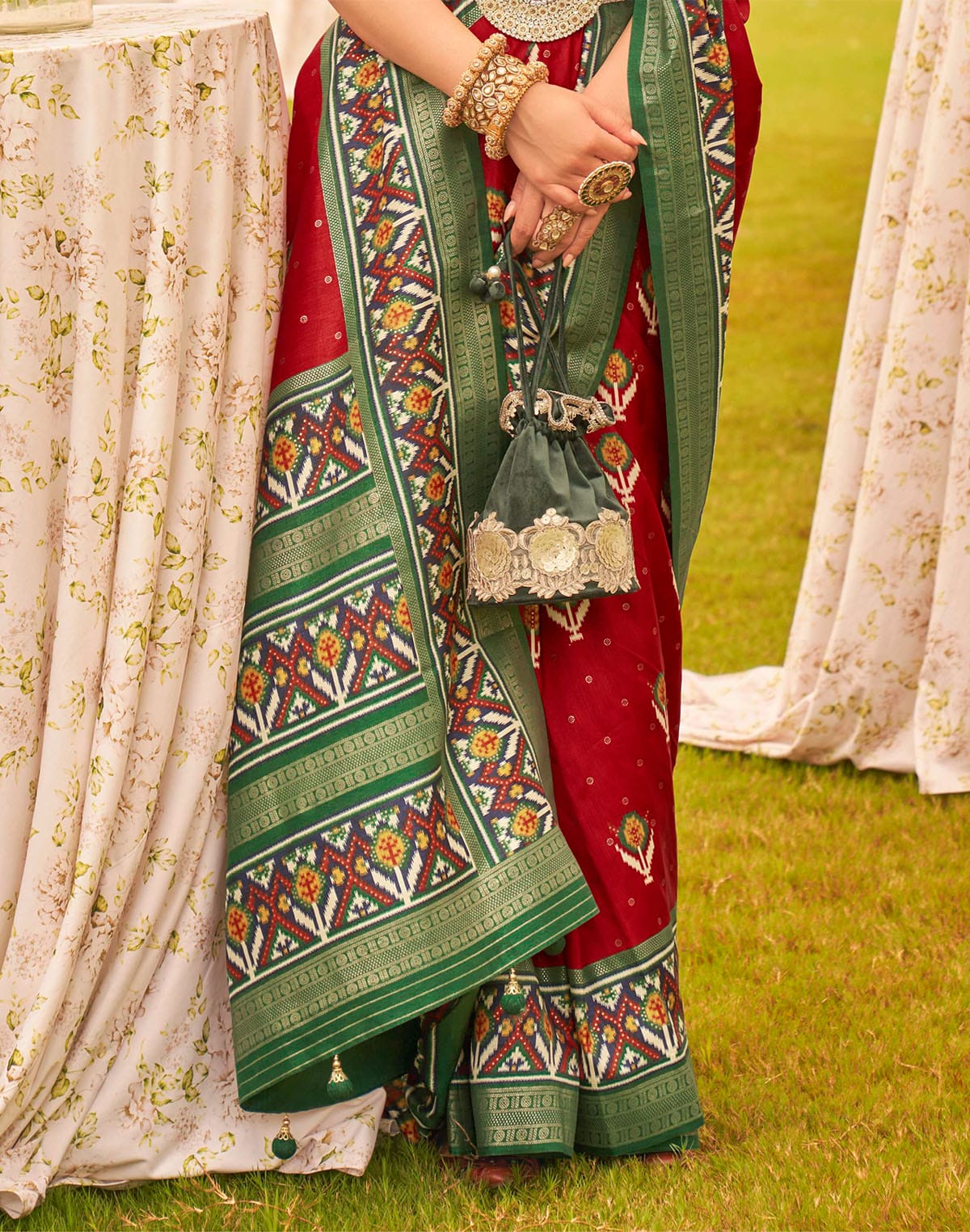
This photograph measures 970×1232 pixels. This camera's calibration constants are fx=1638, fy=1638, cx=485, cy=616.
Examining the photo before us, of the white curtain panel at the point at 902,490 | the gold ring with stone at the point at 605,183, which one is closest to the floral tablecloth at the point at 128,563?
the gold ring with stone at the point at 605,183

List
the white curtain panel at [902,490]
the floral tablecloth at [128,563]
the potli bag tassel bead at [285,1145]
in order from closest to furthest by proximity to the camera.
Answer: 1. the floral tablecloth at [128,563]
2. the potli bag tassel bead at [285,1145]
3. the white curtain panel at [902,490]

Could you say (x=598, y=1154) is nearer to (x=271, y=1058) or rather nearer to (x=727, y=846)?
(x=271, y=1058)

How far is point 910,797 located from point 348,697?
165 cm

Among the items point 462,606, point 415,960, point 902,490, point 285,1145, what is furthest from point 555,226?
point 902,490

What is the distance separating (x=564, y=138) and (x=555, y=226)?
97 millimetres

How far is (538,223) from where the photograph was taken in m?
1.78

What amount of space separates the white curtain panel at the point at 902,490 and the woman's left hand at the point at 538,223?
1.36 m

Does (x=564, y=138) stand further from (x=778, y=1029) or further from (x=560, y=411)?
(x=778, y=1029)

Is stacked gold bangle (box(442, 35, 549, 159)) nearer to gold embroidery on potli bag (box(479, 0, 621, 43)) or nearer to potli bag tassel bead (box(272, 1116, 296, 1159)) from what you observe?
gold embroidery on potli bag (box(479, 0, 621, 43))

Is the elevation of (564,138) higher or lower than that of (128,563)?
higher

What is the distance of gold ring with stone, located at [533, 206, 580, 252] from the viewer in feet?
5.81

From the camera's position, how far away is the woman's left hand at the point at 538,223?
70.0 inches

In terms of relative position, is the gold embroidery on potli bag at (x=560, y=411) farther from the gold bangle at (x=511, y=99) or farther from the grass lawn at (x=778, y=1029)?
the grass lawn at (x=778, y=1029)

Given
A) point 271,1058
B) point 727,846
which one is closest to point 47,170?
point 271,1058
